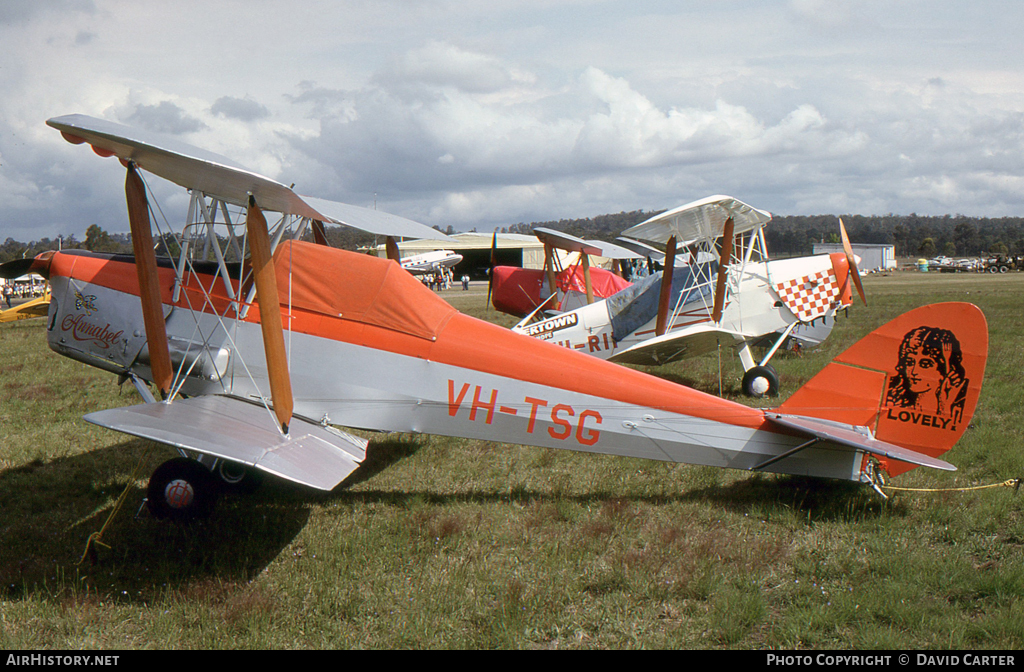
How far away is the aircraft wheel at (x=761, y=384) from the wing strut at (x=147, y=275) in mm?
7125

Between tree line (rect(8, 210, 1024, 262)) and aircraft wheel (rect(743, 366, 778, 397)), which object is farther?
tree line (rect(8, 210, 1024, 262))

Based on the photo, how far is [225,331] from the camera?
4.73 m

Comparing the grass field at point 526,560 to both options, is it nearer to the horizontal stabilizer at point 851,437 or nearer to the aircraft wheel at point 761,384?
the horizontal stabilizer at point 851,437

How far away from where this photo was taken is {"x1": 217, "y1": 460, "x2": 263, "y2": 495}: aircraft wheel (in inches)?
202

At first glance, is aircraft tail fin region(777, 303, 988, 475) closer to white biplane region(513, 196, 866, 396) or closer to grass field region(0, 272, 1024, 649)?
grass field region(0, 272, 1024, 649)

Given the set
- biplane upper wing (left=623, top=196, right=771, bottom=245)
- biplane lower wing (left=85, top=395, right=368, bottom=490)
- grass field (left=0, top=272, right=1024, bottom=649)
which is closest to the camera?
grass field (left=0, top=272, right=1024, bottom=649)

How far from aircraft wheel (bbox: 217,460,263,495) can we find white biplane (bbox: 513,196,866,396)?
5.34 m

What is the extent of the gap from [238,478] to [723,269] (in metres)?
6.57

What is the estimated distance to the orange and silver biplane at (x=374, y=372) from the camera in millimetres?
4285

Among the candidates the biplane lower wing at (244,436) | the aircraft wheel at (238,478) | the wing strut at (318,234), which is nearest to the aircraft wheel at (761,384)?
the wing strut at (318,234)

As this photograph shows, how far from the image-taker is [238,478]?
5152 mm

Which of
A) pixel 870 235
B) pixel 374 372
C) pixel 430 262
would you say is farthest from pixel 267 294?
pixel 870 235

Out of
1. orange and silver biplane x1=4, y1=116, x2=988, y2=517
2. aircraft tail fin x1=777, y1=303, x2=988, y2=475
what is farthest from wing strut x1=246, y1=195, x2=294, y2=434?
aircraft tail fin x1=777, y1=303, x2=988, y2=475
